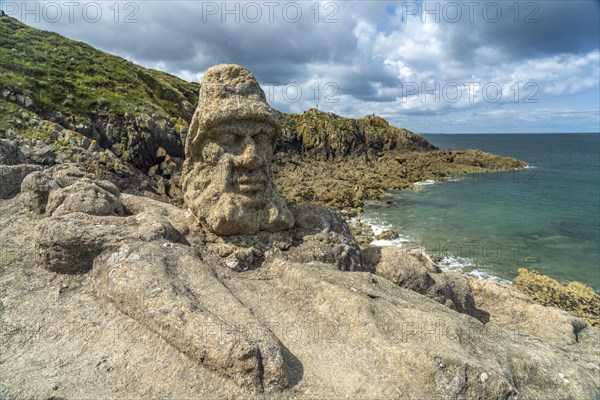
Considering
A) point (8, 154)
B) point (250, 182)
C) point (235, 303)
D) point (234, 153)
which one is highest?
point (8, 154)

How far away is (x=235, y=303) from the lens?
7523mm

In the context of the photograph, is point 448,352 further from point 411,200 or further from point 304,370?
point 411,200

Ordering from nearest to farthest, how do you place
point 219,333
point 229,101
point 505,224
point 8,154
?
1. point 219,333
2. point 229,101
3. point 8,154
4. point 505,224

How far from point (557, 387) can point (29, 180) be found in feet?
48.6

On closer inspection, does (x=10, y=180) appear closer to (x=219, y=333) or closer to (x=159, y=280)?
(x=159, y=280)

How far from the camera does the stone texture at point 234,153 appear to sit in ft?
33.4

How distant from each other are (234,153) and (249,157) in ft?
1.82

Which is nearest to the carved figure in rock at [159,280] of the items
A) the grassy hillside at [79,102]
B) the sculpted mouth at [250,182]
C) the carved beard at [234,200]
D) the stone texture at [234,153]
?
the carved beard at [234,200]

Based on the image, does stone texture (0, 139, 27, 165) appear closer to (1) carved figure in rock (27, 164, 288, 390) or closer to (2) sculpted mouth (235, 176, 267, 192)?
(1) carved figure in rock (27, 164, 288, 390)

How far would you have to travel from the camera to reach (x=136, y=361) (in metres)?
6.45

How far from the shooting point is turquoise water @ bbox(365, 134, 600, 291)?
27.8 meters

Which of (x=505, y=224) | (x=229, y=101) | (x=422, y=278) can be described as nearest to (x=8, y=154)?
(x=229, y=101)

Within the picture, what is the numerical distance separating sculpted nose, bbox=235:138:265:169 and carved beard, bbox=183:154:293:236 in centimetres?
24

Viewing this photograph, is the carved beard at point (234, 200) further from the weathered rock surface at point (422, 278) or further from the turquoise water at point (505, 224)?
the turquoise water at point (505, 224)
